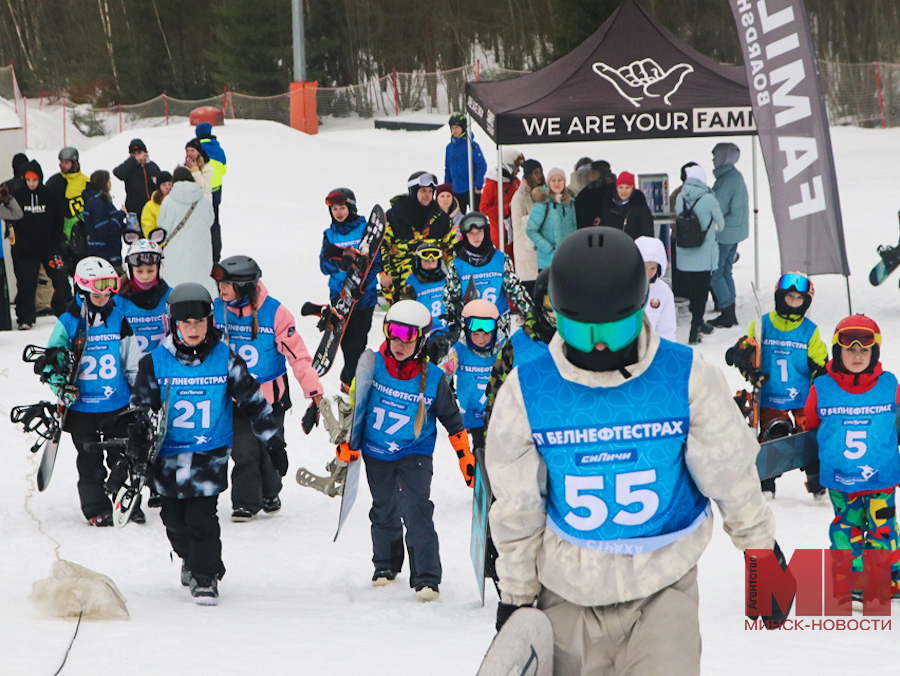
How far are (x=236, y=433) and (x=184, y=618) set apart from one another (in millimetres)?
1990

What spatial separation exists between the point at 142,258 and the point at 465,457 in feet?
8.31

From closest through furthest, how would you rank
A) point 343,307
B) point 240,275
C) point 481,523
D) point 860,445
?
point 481,523 → point 860,445 → point 240,275 → point 343,307

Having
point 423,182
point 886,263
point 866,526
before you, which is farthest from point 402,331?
point 886,263

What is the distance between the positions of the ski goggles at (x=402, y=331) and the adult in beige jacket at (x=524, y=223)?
20.8 feet

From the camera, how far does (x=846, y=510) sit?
17.6 ft

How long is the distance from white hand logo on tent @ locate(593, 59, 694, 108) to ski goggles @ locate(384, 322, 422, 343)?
607 cm

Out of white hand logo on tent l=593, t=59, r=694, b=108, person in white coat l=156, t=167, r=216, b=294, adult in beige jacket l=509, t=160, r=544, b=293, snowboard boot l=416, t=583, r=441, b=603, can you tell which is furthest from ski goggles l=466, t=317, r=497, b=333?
adult in beige jacket l=509, t=160, r=544, b=293

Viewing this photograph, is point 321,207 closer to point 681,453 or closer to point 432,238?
point 432,238

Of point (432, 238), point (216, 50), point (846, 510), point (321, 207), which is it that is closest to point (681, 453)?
point (846, 510)

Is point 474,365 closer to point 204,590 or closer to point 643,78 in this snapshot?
point 204,590

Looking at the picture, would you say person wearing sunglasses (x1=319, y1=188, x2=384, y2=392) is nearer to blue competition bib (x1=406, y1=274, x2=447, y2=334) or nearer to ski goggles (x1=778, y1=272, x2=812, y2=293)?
blue competition bib (x1=406, y1=274, x2=447, y2=334)

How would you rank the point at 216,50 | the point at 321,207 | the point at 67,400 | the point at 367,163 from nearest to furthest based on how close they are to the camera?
the point at 67,400 < the point at 321,207 < the point at 367,163 < the point at 216,50

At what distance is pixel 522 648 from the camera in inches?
104

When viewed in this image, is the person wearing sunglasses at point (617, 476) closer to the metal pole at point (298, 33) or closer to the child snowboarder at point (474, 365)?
the child snowboarder at point (474, 365)
